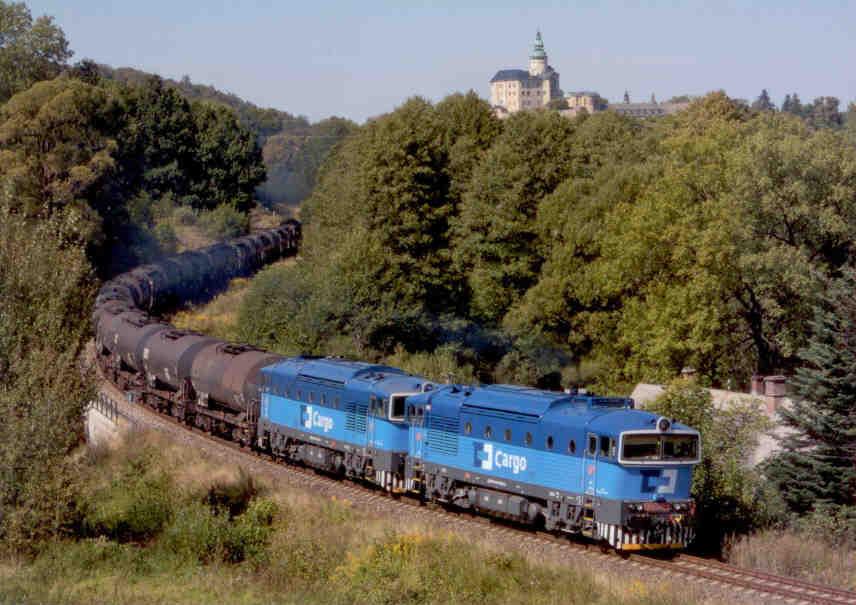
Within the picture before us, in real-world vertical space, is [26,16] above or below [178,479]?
above

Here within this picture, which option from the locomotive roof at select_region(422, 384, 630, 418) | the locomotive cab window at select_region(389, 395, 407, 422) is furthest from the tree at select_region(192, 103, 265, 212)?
the locomotive roof at select_region(422, 384, 630, 418)

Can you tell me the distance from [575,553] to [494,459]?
3.99 m

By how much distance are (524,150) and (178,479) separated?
41.0 meters

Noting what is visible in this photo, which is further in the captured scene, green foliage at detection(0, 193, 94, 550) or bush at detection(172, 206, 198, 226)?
bush at detection(172, 206, 198, 226)

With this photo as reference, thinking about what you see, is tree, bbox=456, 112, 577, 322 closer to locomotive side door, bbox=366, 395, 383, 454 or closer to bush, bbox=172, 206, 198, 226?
locomotive side door, bbox=366, 395, 383, 454

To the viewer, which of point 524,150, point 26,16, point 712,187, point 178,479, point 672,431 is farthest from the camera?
point 26,16

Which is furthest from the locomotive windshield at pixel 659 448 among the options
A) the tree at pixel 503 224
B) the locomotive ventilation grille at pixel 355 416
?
the tree at pixel 503 224

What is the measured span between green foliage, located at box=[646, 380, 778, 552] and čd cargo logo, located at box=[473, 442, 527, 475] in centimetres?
571

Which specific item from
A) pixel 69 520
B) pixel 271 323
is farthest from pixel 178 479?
pixel 271 323

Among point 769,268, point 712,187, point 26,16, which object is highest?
point 26,16

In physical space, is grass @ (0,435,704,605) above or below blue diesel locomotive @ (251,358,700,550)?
below

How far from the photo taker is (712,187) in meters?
56.5

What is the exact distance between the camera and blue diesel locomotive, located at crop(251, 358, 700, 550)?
84.5ft

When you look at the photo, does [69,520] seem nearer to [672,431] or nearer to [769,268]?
[672,431]
